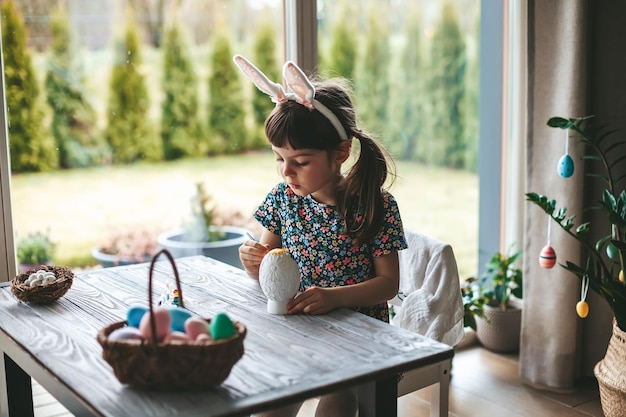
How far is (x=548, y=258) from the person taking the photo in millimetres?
2777

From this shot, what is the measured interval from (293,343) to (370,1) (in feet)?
6.41

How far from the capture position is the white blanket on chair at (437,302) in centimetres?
227

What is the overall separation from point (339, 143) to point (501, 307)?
1.76 m

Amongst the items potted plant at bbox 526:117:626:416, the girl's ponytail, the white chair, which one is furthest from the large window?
potted plant at bbox 526:117:626:416

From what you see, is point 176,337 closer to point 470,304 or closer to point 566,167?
point 566,167

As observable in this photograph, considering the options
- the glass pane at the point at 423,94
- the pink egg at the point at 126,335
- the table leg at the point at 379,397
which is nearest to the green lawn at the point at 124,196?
the glass pane at the point at 423,94

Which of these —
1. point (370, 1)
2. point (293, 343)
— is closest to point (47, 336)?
point (293, 343)

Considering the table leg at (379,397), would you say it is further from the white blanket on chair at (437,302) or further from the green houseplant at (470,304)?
the green houseplant at (470,304)

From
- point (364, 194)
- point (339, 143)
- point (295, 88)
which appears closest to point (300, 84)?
point (295, 88)

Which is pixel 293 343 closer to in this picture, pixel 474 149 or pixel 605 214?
pixel 605 214

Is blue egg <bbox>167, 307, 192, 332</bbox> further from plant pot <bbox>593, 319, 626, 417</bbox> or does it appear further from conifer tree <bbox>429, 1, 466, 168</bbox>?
conifer tree <bbox>429, 1, 466, 168</bbox>

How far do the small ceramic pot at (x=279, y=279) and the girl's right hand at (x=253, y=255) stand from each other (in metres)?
0.22

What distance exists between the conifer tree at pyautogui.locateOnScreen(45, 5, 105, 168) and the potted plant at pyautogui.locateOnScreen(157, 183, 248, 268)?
403mm

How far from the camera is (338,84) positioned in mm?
2068
